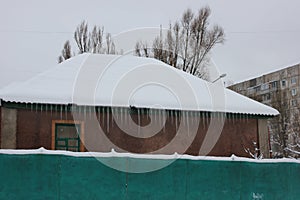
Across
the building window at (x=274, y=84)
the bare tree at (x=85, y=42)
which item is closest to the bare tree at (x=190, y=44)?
the bare tree at (x=85, y=42)

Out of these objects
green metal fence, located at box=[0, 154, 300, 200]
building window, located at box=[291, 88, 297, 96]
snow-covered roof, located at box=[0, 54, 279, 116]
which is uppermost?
building window, located at box=[291, 88, 297, 96]

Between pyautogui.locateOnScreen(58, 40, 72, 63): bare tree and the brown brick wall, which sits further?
pyautogui.locateOnScreen(58, 40, 72, 63): bare tree

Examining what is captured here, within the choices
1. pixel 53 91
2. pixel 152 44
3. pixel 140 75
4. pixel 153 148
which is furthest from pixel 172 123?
pixel 152 44

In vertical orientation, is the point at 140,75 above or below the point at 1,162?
above

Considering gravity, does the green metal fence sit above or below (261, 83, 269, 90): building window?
below

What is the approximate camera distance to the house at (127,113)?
1379cm

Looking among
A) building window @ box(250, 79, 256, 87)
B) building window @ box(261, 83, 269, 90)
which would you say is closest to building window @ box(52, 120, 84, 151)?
building window @ box(261, 83, 269, 90)

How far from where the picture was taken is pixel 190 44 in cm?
2972

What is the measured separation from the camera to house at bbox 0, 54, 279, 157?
13.8m

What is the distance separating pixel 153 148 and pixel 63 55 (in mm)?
17229

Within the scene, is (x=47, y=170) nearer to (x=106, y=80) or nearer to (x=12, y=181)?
(x=12, y=181)

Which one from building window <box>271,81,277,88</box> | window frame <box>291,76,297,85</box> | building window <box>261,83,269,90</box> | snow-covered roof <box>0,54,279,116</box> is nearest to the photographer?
snow-covered roof <box>0,54,279,116</box>

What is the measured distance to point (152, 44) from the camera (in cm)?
2959

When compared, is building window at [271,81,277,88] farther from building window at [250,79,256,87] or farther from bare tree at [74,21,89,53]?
bare tree at [74,21,89,53]
